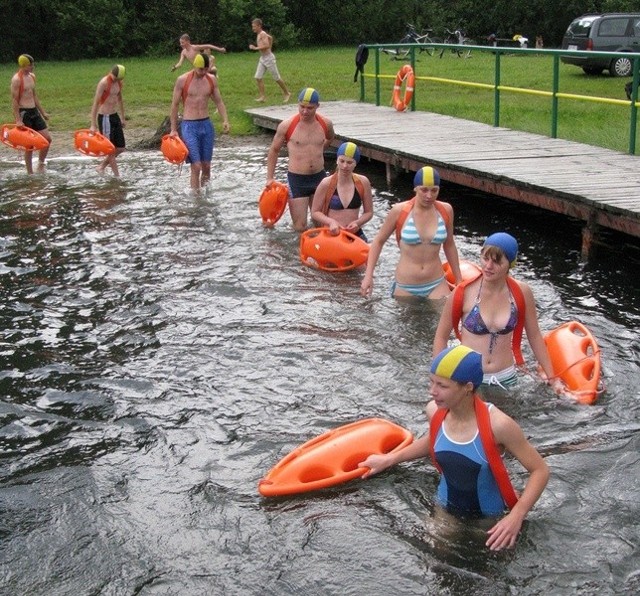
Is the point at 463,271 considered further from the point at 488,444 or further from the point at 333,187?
the point at 488,444

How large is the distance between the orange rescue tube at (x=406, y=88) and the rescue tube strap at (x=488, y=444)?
14077 millimetres

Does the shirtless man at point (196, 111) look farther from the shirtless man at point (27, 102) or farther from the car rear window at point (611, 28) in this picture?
the car rear window at point (611, 28)

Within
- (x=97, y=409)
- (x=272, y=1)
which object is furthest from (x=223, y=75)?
(x=97, y=409)

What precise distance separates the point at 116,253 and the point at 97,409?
4401 mm

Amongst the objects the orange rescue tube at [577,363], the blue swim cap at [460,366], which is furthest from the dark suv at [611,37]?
the blue swim cap at [460,366]

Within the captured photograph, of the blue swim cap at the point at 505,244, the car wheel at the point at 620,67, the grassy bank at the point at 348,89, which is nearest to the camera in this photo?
the blue swim cap at the point at 505,244

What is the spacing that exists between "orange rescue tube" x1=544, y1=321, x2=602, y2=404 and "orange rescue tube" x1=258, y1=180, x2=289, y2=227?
519 centimetres

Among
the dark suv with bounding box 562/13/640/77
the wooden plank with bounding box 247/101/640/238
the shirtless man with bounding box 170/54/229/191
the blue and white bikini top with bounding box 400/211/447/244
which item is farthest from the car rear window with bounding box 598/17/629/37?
the blue and white bikini top with bounding box 400/211/447/244

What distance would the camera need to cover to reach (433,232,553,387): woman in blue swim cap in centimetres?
616

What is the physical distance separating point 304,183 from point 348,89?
46.8 feet

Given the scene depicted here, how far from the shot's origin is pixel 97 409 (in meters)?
6.66

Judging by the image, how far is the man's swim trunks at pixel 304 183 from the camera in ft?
36.4

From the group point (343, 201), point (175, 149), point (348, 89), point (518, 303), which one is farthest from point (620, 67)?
point (518, 303)

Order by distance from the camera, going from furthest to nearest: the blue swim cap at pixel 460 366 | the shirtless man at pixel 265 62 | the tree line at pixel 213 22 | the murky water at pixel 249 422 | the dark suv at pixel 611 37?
the tree line at pixel 213 22, the dark suv at pixel 611 37, the shirtless man at pixel 265 62, the murky water at pixel 249 422, the blue swim cap at pixel 460 366
